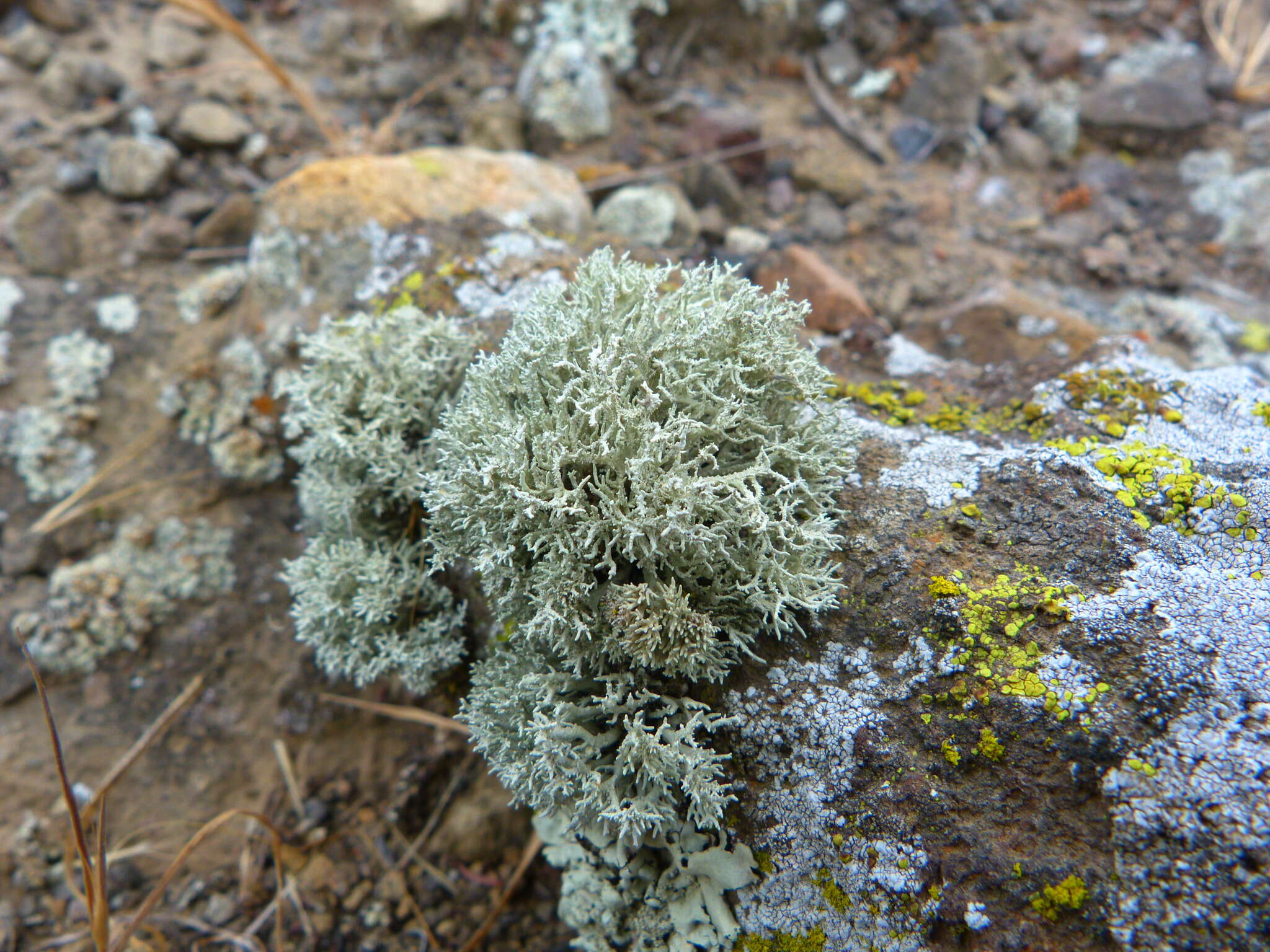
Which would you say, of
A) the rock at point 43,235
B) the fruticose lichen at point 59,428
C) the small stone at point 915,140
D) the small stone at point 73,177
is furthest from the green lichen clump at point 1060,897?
the small stone at point 73,177

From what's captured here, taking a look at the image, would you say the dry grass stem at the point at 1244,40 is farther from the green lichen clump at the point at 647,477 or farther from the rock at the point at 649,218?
the green lichen clump at the point at 647,477

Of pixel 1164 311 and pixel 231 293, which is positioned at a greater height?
pixel 231 293

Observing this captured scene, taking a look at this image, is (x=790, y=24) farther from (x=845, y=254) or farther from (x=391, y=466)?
(x=391, y=466)

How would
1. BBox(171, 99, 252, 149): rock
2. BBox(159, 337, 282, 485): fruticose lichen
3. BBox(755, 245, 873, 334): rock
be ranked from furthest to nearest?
BBox(171, 99, 252, 149): rock
BBox(159, 337, 282, 485): fruticose lichen
BBox(755, 245, 873, 334): rock

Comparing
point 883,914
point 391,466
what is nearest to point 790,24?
point 391,466

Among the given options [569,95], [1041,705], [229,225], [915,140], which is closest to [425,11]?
[569,95]

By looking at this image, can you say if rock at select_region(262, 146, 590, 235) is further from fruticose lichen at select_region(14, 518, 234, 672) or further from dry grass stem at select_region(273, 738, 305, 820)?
dry grass stem at select_region(273, 738, 305, 820)

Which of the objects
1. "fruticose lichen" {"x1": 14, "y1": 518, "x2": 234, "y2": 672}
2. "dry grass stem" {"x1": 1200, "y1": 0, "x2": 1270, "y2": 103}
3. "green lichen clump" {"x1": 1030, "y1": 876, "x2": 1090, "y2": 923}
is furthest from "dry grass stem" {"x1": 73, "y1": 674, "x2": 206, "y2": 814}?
"dry grass stem" {"x1": 1200, "y1": 0, "x2": 1270, "y2": 103}
